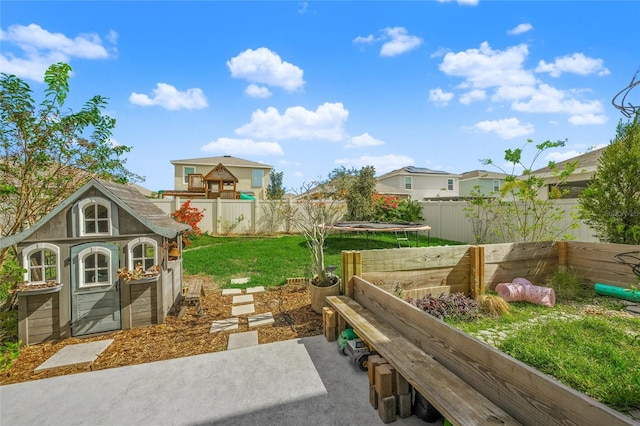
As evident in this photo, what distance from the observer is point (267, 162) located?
76.4 ft

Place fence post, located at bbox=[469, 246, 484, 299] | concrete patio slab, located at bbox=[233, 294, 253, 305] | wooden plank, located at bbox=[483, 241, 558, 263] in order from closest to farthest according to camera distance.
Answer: fence post, located at bbox=[469, 246, 484, 299] < wooden plank, located at bbox=[483, 241, 558, 263] < concrete patio slab, located at bbox=[233, 294, 253, 305]

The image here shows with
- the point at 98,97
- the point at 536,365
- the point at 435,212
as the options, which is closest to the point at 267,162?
the point at 435,212

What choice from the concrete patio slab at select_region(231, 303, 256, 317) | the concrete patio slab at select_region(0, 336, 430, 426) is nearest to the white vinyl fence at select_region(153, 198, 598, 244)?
the concrete patio slab at select_region(231, 303, 256, 317)

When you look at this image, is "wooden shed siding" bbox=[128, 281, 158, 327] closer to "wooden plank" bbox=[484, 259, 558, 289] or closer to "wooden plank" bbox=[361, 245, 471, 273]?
"wooden plank" bbox=[361, 245, 471, 273]

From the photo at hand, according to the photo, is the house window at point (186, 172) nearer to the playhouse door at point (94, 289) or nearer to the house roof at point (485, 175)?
the playhouse door at point (94, 289)

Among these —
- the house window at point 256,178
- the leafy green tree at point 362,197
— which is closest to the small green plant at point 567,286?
the leafy green tree at point 362,197

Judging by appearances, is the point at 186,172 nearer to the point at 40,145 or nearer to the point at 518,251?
the point at 40,145

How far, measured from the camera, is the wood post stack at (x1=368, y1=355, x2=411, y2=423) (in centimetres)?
200

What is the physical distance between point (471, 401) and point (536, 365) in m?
1.38

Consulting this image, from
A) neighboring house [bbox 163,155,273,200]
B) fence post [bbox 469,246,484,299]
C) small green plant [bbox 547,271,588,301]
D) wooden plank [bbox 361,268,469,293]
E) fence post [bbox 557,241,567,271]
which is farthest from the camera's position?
neighboring house [bbox 163,155,273,200]

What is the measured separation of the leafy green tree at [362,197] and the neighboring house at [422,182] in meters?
13.1

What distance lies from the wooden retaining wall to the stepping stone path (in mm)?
1388

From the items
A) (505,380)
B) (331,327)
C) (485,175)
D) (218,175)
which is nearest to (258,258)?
(331,327)

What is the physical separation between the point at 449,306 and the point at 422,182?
79.4 feet
